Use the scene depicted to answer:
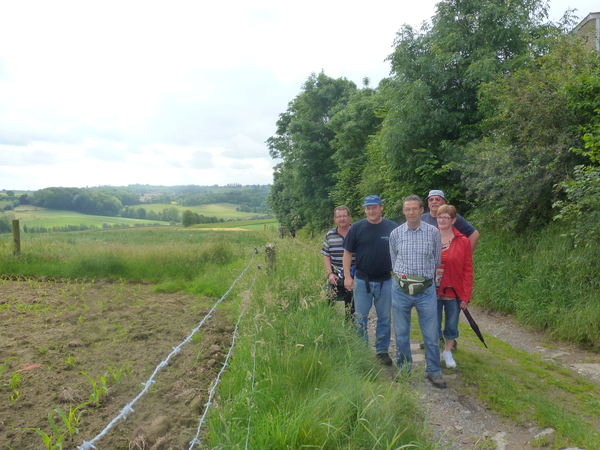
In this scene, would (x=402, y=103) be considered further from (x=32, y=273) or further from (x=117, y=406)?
(x=32, y=273)

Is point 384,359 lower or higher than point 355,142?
lower

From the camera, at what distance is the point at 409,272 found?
4312mm

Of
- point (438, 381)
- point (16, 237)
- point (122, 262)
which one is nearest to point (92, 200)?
point (16, 237)

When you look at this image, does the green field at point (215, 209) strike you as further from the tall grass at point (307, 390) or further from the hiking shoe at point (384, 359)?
the hiking shoe at point (384, 359)

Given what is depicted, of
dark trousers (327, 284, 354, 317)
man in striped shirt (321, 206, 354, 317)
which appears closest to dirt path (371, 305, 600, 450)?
dark trousers (327, 284, 354, 317)

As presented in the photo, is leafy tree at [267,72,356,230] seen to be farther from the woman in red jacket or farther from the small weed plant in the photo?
the small weed plant

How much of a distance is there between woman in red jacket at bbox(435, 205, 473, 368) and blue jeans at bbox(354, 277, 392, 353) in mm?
619

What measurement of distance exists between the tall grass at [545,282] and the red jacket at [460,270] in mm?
2650

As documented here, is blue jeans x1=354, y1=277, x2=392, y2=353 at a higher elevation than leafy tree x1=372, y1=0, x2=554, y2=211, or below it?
below

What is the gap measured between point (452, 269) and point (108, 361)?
172 inches

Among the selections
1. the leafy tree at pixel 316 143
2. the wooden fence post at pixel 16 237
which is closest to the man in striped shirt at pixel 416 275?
the wooden fence post at pixel 16 237

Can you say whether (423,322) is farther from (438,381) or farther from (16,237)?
(16,237)

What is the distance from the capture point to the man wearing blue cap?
473 centimetres

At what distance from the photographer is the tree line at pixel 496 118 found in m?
7.25
